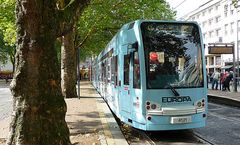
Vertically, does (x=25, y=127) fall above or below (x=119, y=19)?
below

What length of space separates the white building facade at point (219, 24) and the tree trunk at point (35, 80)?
51.0 meters

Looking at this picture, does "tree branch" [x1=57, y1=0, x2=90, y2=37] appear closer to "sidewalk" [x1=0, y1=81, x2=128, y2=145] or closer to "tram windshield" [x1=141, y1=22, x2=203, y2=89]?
"sidewalk" [x1=0, y1=81, x2=128, y2=145]

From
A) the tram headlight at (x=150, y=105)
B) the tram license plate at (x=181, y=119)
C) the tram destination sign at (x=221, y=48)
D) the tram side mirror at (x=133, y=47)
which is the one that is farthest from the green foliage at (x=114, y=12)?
the tram license plate at (x=181, y=119)

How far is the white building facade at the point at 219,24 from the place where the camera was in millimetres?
58981

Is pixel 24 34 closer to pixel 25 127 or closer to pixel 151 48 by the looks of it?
pixel 25 127

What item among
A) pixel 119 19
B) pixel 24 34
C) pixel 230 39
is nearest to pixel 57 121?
pixel 24 34

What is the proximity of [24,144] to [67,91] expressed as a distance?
14875 mm

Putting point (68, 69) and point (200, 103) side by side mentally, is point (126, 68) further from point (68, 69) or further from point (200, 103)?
point (68, 69)

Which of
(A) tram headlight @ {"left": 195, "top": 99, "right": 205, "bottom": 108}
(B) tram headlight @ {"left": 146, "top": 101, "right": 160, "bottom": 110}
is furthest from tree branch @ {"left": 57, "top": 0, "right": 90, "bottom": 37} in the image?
(A) tram headlight @ {"left": 195, "top": 99, "right": 205, "bottom": 108}

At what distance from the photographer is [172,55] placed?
9.91m

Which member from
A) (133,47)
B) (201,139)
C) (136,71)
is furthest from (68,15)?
(201,139)

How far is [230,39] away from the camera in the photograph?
197 feet

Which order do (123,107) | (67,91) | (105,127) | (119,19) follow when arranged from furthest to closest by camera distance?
(119,19) → (67,91) → (123,107) → (105,127)

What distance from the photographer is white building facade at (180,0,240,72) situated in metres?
59.0
